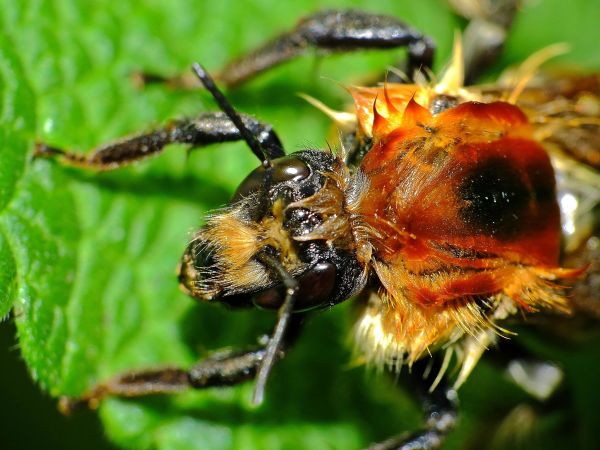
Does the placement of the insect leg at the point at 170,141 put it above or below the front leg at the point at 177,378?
above

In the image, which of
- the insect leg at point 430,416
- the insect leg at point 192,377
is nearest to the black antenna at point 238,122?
the insect leg at point 192,377

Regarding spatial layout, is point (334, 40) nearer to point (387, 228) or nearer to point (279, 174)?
point (279, 174)

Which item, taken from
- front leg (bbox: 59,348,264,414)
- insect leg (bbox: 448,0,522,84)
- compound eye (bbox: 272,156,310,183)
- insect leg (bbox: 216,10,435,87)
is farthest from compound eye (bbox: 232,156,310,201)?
insect leg (bbox: 448,0,522,84)

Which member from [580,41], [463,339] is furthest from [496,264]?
[580,41]

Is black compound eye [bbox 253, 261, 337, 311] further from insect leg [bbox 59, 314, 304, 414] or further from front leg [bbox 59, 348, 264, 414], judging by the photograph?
front leg [bbox 59, 348, 264, 414]

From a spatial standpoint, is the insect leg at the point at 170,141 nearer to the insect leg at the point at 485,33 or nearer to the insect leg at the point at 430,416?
the insect leg at the point at 430,416
